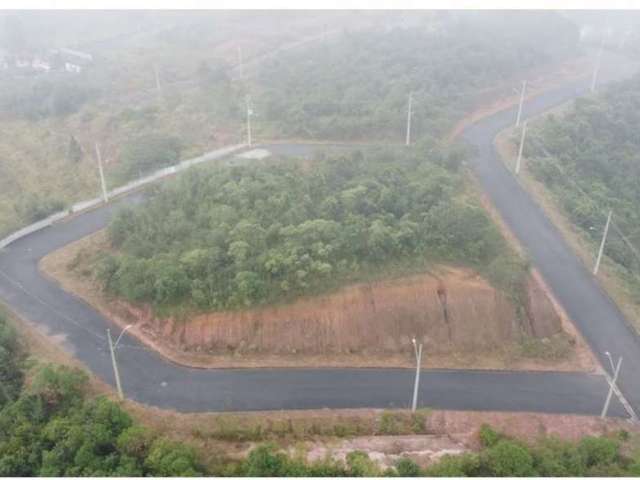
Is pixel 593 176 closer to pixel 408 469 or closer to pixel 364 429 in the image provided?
pixel 364 429

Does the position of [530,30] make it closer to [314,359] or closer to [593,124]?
[593,124]

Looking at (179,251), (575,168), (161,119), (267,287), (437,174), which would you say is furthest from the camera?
(161,119)

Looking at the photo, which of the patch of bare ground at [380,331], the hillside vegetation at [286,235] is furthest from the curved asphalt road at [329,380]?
the hillside vegetation at [286,235]

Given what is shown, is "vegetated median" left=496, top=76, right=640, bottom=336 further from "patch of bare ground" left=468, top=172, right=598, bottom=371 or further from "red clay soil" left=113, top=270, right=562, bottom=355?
"red clay soil" left=113, top=270, right=562, bottom=355

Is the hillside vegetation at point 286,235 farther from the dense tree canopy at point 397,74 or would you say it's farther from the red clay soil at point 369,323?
the dense tree canopy at point 397,74

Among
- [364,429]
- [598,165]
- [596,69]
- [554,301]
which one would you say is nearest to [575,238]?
[554,301]

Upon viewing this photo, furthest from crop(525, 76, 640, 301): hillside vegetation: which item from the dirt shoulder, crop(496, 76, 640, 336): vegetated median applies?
the dirt shoulder

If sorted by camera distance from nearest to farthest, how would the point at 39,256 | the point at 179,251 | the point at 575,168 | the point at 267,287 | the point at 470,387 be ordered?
the point at 470,387 → the point at 267,287 → the point at 179,251 → the point at 39,256 → the point at 575,168

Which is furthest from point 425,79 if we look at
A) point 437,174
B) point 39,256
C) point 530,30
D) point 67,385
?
point 67,385
